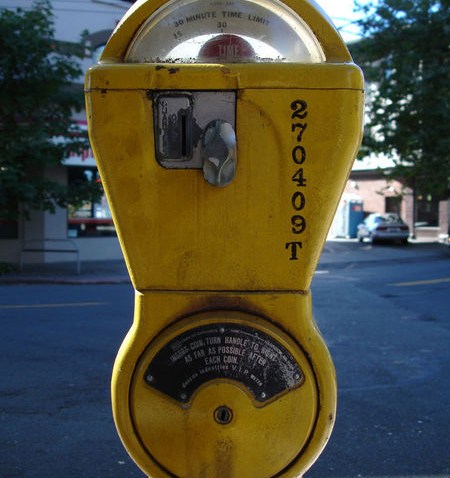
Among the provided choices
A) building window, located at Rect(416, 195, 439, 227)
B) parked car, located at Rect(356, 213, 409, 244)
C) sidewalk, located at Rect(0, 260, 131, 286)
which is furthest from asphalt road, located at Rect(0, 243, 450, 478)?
building window, located at Rect(416, 195, 439, 227)

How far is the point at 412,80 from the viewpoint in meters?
17.0

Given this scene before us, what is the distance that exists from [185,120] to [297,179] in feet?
0.98

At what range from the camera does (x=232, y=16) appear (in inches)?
64.4

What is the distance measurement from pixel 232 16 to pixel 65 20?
A: 13365 millimetres

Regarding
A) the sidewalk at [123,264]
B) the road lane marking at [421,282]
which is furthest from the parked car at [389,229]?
the road lane marking at [421,282]

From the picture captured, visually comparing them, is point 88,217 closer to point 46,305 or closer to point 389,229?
point 46,305

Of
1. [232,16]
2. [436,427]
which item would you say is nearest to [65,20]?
[436,427]

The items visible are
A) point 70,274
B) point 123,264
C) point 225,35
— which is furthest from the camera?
point 123,264

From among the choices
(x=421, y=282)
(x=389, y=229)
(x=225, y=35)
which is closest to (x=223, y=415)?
(x=225, y=35)

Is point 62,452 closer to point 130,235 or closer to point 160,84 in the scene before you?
point 130,235

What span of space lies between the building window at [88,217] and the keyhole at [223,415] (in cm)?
1342

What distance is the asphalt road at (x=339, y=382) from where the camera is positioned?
11.2 feet

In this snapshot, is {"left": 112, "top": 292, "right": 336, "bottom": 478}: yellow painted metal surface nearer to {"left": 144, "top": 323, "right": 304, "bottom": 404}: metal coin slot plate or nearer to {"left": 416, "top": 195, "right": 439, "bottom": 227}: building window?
{"left": 144, "top": 323, "right": 304, "bottom": 404}: metal coin slot plate

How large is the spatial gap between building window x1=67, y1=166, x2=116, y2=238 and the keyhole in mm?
13422
